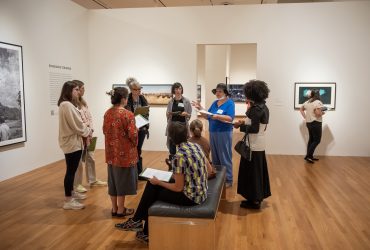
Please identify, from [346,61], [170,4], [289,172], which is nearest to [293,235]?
[289,172]

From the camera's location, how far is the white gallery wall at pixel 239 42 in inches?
319

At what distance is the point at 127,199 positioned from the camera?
497 cm

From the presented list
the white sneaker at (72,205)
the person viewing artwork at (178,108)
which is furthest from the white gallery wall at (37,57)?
the person viewing artwork at (178,108)

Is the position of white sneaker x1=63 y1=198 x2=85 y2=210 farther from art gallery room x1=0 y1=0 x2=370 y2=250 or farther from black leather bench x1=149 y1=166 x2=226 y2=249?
black leather bench x1=149 y1=166 x2=226 y2=249

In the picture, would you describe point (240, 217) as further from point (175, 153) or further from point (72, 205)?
point (72, 205)

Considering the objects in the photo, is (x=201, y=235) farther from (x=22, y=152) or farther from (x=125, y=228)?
(x=22, y=152)

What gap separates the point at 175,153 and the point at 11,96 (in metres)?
3.82

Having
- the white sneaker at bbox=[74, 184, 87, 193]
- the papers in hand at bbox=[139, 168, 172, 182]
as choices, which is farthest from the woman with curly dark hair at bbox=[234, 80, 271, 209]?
the white sneaker at bbox=[74, 184, 87, 193]

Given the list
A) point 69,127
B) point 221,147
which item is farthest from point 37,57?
point 221,147

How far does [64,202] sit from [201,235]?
101 inches

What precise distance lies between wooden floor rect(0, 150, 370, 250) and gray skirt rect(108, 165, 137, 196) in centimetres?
42

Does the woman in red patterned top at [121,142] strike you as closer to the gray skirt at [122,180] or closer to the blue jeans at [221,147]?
the gray skirt at [122,180]

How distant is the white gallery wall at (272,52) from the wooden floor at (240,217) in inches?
87.9

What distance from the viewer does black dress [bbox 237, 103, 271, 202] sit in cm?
438
